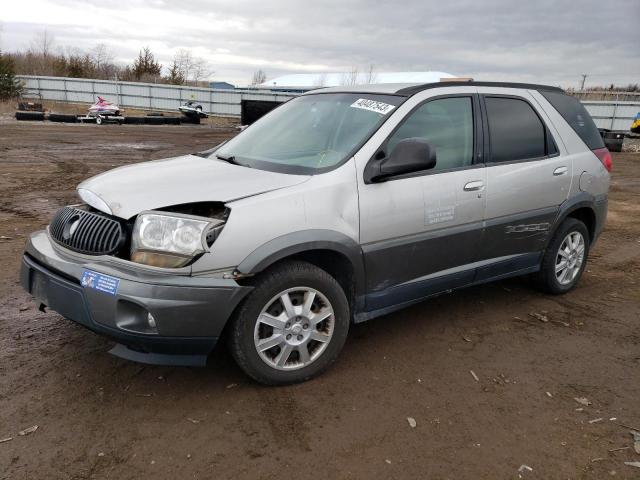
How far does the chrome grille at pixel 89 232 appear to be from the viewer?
2.87 m

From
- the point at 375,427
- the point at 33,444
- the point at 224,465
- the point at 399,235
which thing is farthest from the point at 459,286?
the point at 33,444

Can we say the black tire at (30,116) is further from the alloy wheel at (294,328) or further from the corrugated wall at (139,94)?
the alloy wheel at (294,328)

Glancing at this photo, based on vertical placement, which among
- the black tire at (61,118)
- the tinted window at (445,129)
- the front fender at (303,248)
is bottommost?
the front fender at (303,248)

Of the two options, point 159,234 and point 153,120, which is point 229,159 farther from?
point 153,120

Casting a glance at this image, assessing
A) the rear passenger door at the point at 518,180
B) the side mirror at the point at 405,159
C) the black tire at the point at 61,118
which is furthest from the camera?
the black tire at the point at 61,118

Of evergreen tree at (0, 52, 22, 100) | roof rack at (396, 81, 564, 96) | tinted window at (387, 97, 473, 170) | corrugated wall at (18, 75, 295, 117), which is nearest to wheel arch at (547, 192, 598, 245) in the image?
→ roof rack at (396, 81, 564, 96)

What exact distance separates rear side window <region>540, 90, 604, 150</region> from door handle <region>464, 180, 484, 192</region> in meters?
1.42

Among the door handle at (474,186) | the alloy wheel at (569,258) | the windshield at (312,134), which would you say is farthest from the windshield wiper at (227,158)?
the alloy wheel at (569,258)

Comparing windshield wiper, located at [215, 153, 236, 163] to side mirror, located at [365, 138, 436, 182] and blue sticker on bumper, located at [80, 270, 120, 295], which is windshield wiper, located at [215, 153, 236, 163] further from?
blue sticker on bumper, located at [80, 270, 120, 295]

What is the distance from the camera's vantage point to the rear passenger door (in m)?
4.03

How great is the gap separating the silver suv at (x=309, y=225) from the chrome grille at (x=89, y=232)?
1 centimetres

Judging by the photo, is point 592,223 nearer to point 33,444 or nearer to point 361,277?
point 361,277

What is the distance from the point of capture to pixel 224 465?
8.21 ft

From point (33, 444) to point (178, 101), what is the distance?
3770 cm
